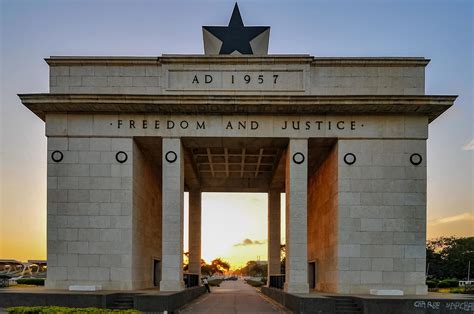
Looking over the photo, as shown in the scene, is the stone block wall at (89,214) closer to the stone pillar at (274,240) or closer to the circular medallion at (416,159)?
the circular medallion at (416,159)

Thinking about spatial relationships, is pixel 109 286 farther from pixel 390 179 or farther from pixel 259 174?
pixel 259 174

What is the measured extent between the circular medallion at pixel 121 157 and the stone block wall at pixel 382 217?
13.0 metres

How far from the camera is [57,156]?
31641 millimetres

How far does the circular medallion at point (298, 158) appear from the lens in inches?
1249

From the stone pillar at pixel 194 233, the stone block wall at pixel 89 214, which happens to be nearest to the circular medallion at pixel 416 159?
the stone block wall at pixel 89 214

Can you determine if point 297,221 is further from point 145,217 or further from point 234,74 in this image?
point 145,217

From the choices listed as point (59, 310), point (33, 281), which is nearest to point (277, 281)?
point (33, 281)

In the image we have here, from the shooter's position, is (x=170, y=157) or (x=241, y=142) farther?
(x=241, y=142)

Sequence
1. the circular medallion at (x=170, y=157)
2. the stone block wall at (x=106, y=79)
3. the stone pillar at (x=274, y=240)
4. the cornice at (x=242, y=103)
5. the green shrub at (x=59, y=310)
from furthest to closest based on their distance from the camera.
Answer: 1. the stone pillar at (x=274, y=240)
2. the stone block wall at (x=106, y=79)
3. the circular medallion at (x=170, y=157)
4. the cornice at (x=242, y=103)
5. the green shrub at (x=59, y=310)

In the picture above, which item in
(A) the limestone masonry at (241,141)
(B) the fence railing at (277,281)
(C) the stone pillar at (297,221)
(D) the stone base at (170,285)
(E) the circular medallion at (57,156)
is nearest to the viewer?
(D) the stone base at (170,285)

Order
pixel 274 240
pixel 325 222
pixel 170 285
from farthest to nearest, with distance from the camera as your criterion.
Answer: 1. pixel 274 240
2. pixel 325 222
3. pixel 170 285

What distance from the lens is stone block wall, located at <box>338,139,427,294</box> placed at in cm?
3067

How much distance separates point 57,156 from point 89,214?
4059mm

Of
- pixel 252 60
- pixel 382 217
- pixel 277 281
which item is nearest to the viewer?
pixel 382 217
